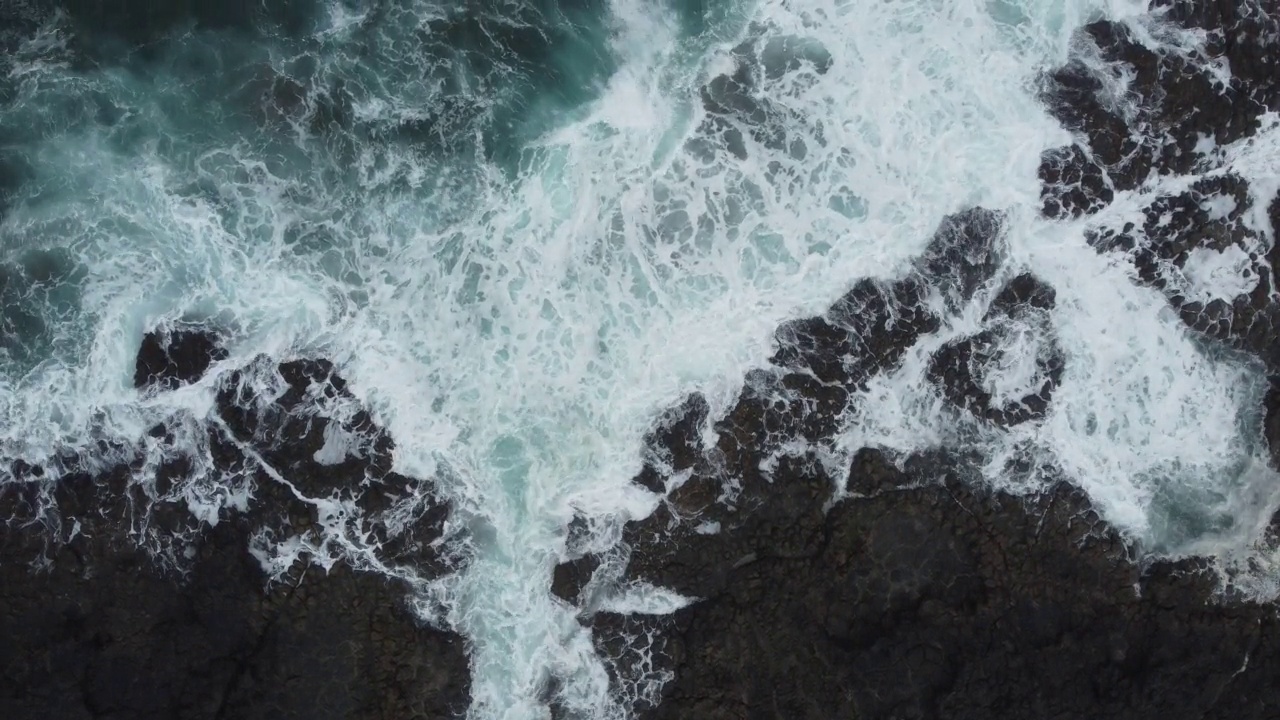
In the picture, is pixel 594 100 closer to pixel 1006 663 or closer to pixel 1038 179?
pixel 1038 179

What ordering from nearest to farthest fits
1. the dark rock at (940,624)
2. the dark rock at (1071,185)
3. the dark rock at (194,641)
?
the dark rock at (194,641), the dark rock at (940,624), the dark rock at (1071,185)

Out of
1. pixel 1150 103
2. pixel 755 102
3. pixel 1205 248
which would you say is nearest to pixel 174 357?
pixel 755 102

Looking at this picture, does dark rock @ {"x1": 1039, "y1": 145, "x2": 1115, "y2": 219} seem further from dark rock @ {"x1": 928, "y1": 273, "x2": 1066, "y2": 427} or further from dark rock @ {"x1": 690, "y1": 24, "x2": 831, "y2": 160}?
dark rock @ {"x1": 690, "y1": 24, "x2": 831, "y2": 160}

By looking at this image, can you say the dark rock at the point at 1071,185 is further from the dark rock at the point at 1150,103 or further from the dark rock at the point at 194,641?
the dark rock at the point at 194,641

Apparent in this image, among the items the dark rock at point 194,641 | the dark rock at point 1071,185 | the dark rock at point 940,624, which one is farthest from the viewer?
the dark rock at point 1071,185

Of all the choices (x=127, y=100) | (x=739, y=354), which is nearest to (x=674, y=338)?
(x=739, y=354)

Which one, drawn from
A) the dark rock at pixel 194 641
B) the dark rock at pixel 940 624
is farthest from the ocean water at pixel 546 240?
the dark rock at pixel 194 641
